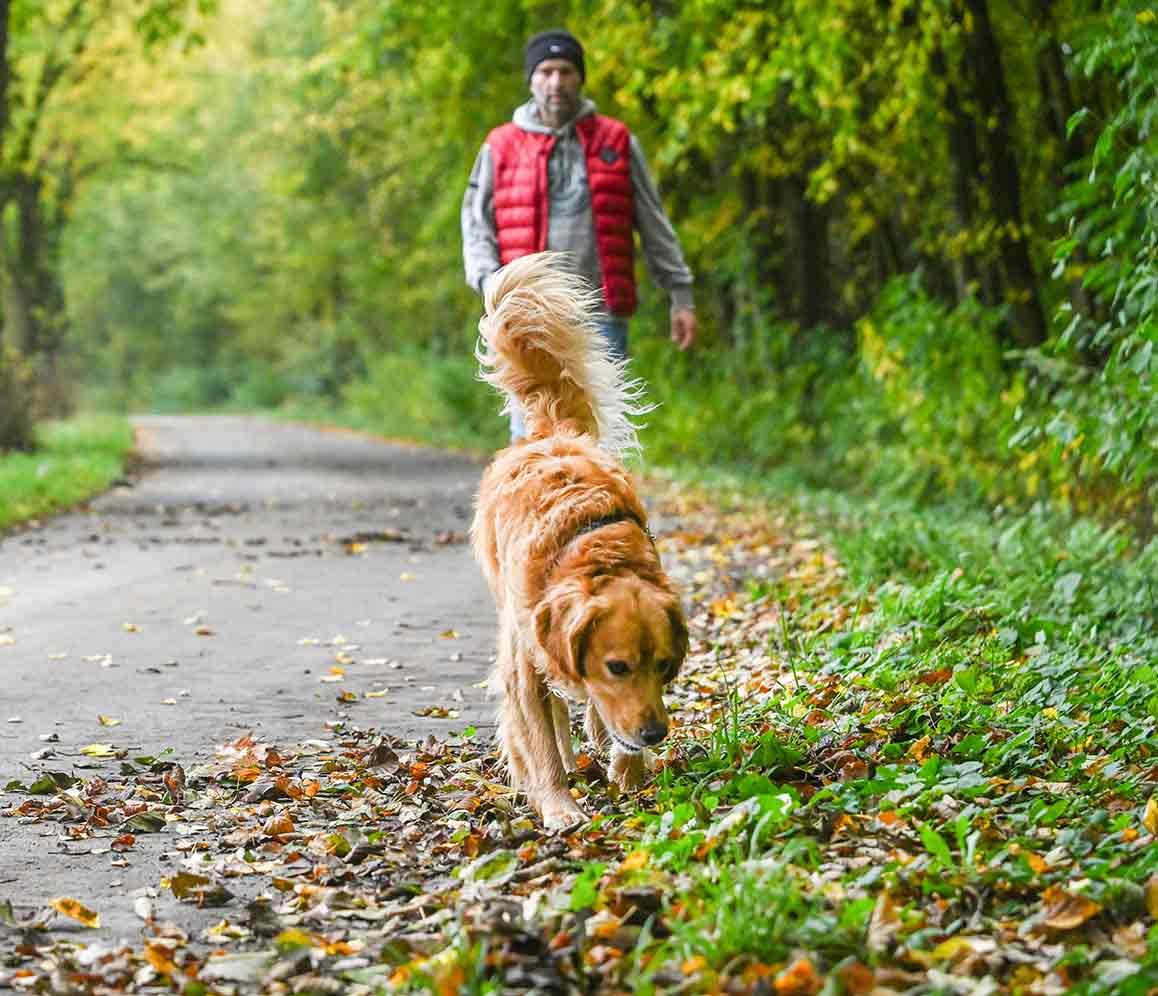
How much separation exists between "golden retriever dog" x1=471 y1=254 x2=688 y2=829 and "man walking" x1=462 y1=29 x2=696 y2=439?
57.9 inches

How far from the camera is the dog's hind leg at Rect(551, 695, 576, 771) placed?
16.4ft

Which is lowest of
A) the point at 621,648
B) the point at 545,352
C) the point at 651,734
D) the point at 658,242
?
the point at 651,734

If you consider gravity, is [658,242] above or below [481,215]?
below

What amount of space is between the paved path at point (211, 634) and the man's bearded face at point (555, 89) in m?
2.57

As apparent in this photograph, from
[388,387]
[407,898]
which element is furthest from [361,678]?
[388,387]

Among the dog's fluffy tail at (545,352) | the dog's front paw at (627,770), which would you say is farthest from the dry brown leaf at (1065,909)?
the dog's fluffy tail at (545,352)

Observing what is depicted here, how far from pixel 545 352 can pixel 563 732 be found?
4.78 ft

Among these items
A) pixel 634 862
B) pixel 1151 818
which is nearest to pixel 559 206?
pixel 634 862

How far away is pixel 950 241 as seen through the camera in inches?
495

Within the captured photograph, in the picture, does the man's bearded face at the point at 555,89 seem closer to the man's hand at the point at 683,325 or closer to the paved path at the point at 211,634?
the man's hand at the point at 683,325

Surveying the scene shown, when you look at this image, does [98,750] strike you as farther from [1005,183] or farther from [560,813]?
[1005,183]

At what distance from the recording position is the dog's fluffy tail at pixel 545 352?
5898 millimetres


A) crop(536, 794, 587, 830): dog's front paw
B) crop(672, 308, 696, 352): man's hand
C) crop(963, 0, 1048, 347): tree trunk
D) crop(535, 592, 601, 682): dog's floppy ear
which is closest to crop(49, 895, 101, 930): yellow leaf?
crop(536, 794, 587, 830): dog's front paw

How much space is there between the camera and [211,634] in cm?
822
